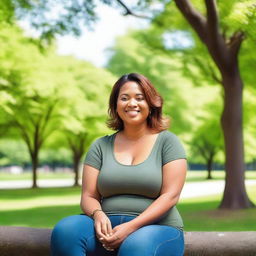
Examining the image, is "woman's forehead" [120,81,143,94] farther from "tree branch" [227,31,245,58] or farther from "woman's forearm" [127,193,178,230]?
"tree branch" [227,31,245,58]

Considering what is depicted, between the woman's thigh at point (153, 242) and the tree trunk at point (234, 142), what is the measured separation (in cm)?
1192

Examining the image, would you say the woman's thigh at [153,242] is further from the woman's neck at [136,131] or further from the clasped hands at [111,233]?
the woman's neck at [136,131]

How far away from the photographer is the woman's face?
3.50 metres

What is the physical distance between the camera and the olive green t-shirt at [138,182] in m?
3.31

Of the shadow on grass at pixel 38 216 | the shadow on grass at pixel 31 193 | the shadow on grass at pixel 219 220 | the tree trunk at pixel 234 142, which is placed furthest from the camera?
the shadow on grass at pixel 31 193

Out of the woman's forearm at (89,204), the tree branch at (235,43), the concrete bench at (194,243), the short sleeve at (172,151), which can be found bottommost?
the concrete bench at (194,243)

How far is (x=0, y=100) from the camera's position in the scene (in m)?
18.6

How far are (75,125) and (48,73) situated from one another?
147 inches

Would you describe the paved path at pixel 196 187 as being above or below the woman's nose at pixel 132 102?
below

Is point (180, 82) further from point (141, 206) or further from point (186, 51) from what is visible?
point (141, 206)

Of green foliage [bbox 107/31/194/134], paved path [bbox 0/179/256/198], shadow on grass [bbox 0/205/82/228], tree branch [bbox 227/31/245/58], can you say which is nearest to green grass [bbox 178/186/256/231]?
shadow on grass [bbox 0/205/82/228]

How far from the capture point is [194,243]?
423 cm

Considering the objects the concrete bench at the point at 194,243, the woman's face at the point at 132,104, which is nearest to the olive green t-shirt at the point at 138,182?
the woman's face at the point at 132,104

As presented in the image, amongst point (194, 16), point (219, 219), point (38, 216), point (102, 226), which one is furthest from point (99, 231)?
point (194, 16)
